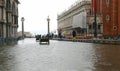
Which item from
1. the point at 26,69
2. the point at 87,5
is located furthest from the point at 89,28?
the point at 26,69

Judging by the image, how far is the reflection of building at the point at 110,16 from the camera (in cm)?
7650

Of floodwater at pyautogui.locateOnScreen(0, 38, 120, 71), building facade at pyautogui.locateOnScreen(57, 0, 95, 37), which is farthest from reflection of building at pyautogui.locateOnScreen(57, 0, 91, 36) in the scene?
floodwater at pyautogui.locateOnScreen(0, 38, 120, 71)

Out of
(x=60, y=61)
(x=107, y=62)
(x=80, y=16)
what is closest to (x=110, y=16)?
(x=80, y=16)

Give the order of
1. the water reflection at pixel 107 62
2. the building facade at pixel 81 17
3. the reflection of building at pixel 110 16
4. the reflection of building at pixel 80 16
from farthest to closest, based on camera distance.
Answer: the reflection of building at pixel 80 16 < the building facade at pixel 81 17 < the reflection of building at pixel 110 16 < the water reflection at pixel 107 62

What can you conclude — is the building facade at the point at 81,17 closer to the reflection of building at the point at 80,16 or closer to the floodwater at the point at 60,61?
the reflection of building at the point at 80,16

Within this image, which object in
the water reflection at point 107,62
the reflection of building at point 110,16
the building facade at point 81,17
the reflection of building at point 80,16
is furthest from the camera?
the reflection of building at point 80,16

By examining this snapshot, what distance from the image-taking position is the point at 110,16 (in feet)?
259

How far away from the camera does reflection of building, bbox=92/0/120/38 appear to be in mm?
76500

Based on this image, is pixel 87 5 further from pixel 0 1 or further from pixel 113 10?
pixel 0 1

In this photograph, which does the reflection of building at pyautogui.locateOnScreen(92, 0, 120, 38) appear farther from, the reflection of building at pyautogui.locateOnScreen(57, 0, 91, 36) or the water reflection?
the water reflection

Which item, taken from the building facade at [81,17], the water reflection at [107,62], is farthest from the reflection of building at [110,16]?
the water reflection at [107,62]

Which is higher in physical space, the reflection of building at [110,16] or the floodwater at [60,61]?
the reflection of building at [110,16]

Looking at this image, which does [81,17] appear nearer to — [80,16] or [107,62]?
[80,16]

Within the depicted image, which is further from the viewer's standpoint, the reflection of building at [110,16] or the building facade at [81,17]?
the building facade at [81,17]
